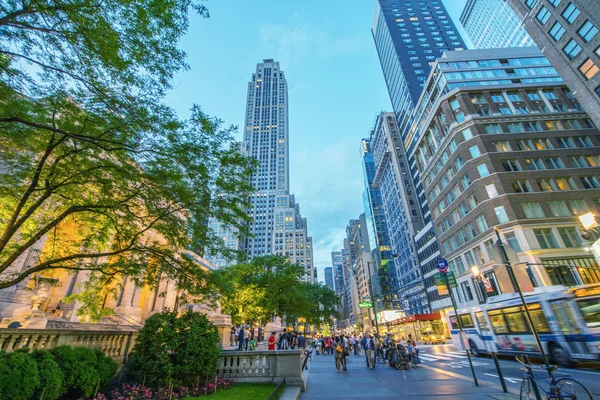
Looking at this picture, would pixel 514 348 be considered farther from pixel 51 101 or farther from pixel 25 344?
pixel 51 101

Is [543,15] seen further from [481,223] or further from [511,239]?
[511,239]

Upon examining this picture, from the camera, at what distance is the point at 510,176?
3538 cm

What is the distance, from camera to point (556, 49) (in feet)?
115

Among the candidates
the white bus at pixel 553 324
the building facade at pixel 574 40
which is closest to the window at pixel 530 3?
the building facade at pixel 574 40

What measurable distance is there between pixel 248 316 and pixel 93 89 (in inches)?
1380

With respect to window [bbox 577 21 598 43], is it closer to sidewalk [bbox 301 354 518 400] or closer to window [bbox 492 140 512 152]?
window [bbox 492 140 512 152]

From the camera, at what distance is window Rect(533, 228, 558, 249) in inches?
1240

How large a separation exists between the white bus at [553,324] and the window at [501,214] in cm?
1854

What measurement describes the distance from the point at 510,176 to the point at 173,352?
1688 inches

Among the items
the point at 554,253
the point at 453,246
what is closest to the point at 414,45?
the point at 453,246

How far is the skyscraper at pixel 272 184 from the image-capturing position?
456ft

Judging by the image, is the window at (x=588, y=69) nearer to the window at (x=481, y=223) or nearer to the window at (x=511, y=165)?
the window at (x=511, y=165)

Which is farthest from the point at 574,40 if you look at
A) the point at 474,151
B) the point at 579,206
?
the point at 579,206

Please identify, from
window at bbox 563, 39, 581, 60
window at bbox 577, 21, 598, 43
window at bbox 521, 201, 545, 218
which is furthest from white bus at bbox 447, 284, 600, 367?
window at bbox 563, 39, 581, 60
